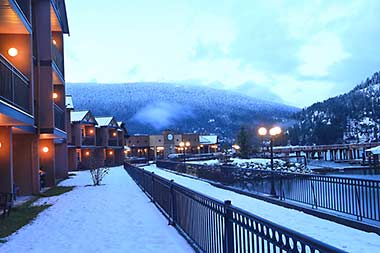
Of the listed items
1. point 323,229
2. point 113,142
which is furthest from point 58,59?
point 113,142

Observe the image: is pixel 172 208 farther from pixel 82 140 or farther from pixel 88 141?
pixel 88 141

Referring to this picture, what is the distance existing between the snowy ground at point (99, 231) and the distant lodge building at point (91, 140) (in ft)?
86.3

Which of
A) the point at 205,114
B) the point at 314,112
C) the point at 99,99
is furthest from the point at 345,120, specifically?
the point at 99,99

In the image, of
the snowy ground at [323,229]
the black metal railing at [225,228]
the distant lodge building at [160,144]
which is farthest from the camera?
the distant lodge building at [160,144]

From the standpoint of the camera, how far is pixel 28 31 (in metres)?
14.0

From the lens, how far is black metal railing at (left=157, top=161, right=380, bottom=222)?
9.66 meters

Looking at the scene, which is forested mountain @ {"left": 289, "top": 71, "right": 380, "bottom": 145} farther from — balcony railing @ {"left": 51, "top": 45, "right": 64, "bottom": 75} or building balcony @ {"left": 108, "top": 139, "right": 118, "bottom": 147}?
balcony railing @ {"left": 51, "top": 45, "right": 64, "bottom": 75}

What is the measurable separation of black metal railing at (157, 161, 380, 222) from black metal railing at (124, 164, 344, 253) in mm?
4120

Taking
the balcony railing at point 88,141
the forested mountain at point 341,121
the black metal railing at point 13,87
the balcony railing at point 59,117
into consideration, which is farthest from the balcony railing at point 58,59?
the forested mountain at point 341,121

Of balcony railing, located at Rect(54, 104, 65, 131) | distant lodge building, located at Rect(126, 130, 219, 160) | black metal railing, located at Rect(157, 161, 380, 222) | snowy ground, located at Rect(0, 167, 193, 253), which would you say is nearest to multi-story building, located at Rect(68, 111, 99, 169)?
balcony railing, located at Rect(54, 104, 65, 131)

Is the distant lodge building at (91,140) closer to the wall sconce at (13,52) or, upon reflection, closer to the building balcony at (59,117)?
the building balcony at (59,117)

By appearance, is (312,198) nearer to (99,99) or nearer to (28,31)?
(28,31)

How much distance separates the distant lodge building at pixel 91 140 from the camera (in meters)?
45.6

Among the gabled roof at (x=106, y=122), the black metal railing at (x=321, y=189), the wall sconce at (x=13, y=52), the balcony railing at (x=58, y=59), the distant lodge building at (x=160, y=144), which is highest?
the balcony railing at (x=58, y=59)
